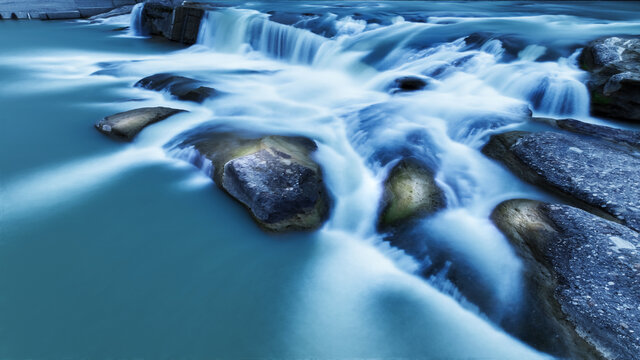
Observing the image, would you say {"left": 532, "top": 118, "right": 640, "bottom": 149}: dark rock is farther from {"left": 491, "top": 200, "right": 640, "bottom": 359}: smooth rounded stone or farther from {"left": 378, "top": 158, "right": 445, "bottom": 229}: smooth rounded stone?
{"left": 378, "top": 158, "right": 445, "bottom": 229}: smooth rounded stone

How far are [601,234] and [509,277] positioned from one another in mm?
845

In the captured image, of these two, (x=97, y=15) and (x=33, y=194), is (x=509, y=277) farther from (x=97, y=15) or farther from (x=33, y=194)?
(x=97, y=15)

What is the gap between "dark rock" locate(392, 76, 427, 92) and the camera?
7.39m

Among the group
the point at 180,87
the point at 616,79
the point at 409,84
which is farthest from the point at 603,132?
the point at 180,87

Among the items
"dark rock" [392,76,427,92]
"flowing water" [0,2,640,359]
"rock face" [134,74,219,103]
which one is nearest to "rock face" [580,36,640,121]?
"flowing water" [0,2,640,359]

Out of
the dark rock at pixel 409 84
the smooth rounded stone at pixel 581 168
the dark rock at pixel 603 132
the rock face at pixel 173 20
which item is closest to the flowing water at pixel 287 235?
the dark rock at pixel 409 84

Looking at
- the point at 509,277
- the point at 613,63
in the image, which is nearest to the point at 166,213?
the point at 509,277

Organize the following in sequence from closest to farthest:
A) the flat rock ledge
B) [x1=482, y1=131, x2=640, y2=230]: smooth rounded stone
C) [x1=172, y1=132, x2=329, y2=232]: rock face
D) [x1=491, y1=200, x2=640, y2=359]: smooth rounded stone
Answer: [x1=491, y1=200, x2=640, y2=359]: smooth rounded stone, [x1=482, y1=131, x2=640, y2=230]: smooth rounded stone, [x1=172, y1=132, x2=329, y2=232]: rock face, the flat rock ledge

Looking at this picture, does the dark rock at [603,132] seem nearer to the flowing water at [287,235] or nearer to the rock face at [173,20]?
the flowing water at [287,235]

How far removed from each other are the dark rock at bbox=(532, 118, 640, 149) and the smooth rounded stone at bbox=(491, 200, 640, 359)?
229 cm

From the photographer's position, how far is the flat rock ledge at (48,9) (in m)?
16.2

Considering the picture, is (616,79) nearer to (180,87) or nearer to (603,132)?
(603,132)

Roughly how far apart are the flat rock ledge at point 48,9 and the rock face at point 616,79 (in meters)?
19.9

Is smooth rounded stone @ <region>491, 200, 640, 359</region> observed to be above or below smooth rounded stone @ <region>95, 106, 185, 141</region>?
above
